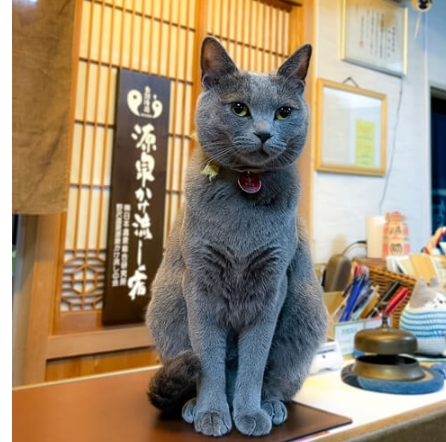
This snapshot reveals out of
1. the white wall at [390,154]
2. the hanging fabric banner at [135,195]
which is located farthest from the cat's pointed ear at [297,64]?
the white wall at [390,154]

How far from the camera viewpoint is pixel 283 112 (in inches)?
24.8

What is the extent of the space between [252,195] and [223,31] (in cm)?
168

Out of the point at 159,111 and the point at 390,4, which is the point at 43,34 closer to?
the point at 159,111

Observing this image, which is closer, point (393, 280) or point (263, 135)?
point (263, 135)

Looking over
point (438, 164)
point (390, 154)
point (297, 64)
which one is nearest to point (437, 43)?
point (438, 164)

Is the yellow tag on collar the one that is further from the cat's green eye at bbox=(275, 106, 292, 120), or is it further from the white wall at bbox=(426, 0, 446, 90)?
the white wall at bbox=(426, 0, 446, 90)

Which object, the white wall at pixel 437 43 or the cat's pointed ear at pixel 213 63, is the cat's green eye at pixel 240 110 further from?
the white wall at pixel 437 43

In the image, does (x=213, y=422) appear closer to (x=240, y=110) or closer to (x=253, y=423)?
(x=253, y=423)

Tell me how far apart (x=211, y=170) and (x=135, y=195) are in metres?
1.21

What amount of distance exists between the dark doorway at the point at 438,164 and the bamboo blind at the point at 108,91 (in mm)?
1637

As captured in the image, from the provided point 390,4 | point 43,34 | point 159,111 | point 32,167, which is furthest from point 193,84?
point 390,4

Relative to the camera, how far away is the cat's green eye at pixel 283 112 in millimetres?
626

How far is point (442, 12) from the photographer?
Result: 286cm

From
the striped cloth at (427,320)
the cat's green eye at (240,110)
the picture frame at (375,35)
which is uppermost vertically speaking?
the picture frame at (375,35)
